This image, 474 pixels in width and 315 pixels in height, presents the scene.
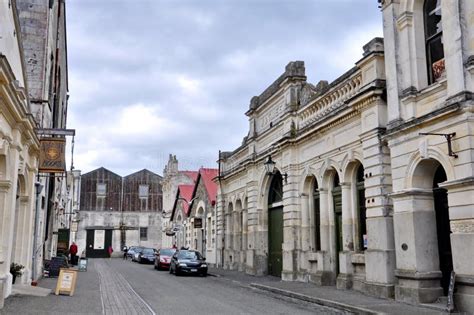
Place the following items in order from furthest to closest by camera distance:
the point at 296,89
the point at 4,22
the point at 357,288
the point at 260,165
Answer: the point at 260,165
the point at 296,89
the point at 357,288
the point at 4,22

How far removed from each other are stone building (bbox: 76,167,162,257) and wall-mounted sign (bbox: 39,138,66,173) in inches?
2102

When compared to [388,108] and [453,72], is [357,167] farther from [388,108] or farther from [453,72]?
[453,72]

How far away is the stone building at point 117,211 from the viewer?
69.8 meters

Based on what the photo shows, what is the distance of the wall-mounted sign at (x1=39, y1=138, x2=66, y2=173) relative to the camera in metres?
17.8

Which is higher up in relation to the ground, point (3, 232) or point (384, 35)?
point (384, 35)

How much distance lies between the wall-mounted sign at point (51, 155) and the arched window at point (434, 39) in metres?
12.2

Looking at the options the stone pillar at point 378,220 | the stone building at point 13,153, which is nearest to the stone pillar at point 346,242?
the stone pillar at point 378,220

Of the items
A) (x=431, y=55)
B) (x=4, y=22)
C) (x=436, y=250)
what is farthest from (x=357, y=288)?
(x=4, y=22)

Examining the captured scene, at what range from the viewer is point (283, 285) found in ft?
63.2

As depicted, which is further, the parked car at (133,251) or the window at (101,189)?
the window at (101,189)

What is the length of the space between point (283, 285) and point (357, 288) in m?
3.74

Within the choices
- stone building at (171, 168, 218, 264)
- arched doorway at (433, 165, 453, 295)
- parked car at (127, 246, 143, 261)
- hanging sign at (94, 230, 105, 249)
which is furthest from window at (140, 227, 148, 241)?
arched doorway at (433, 165, 453, 295)

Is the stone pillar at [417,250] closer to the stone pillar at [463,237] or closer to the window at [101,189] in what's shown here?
the stone pillar at [463,237]

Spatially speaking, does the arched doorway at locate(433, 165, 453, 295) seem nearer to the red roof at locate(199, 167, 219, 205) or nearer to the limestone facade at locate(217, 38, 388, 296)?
the limestone facade at locate(217, 38, 388, 296)
